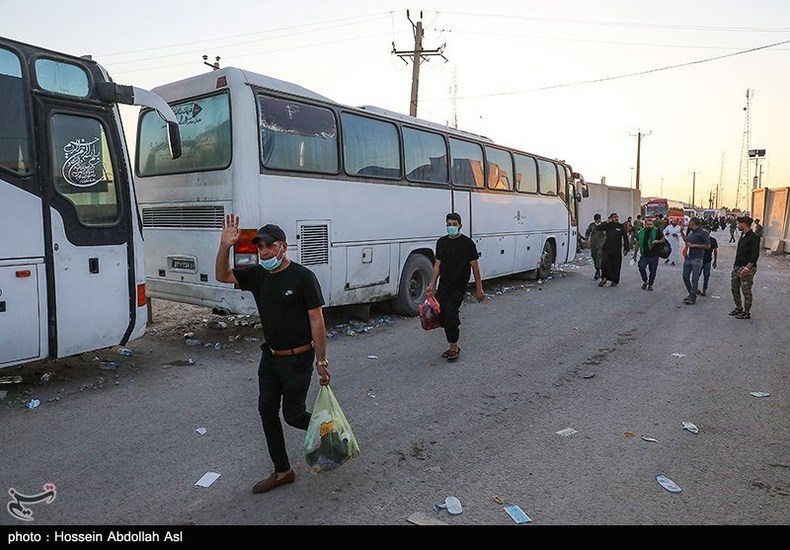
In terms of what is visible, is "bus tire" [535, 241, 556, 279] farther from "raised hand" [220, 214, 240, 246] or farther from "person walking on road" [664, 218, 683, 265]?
"raised hand" [220, 214, 240, 246]

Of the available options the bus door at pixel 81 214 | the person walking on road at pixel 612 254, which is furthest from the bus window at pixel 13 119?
the person walking on road at pixel 612 254

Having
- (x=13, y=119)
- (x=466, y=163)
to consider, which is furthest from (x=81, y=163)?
(x=466, y=163)

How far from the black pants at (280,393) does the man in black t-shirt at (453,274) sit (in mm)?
3447

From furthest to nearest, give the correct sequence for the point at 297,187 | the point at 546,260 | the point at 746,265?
the point at 546,260 → the point at 746,265 → the point at 297,187

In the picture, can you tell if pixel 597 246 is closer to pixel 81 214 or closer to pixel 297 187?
pixel 297 187

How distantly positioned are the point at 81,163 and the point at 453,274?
13.7 ft

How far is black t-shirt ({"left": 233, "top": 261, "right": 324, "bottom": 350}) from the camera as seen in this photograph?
3.45 metres

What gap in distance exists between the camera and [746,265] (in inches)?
Answer: 377

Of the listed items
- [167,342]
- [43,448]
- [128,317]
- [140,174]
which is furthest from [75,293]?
[140,174]

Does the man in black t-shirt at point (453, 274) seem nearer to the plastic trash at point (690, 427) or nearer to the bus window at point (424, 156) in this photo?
the plastic trash at point (690, 427)

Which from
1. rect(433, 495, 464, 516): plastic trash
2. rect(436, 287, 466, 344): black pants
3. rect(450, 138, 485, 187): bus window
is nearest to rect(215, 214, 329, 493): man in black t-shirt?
rect(433, 495, 464, 516): plastic trash

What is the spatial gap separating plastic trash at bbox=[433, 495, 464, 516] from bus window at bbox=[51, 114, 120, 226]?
435 cm

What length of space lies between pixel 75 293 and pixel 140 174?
3.00 m
